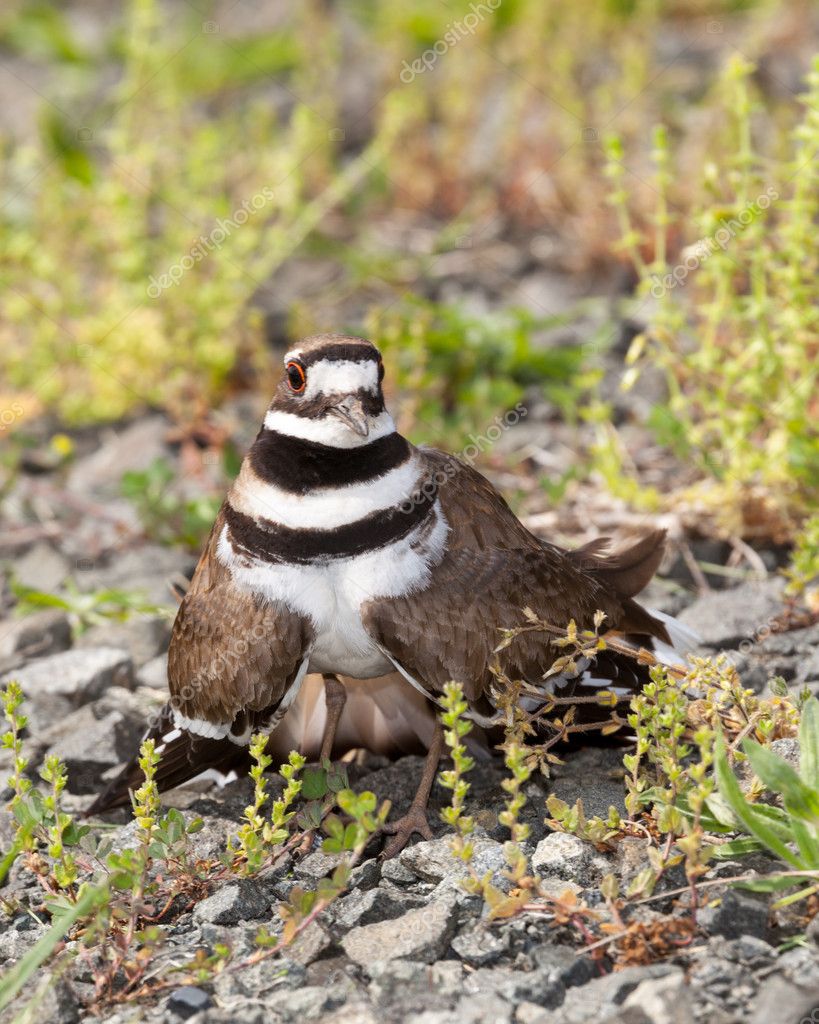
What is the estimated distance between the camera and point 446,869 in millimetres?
3719

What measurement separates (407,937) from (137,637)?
238 cm

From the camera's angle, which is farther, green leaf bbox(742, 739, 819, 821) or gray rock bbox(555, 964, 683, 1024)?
green leaf bbox(742, 739, 819, 821)

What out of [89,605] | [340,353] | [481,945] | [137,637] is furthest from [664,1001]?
[89,605]

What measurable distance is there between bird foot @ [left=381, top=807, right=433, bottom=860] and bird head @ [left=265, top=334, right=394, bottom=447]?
1156 mm

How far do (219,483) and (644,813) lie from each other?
3304mm

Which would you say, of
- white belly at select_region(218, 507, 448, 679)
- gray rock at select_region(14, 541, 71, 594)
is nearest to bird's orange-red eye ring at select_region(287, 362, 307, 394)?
white belly at select_region(218, 507, 448, 679)

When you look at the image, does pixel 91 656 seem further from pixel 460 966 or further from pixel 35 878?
pixel 460 966

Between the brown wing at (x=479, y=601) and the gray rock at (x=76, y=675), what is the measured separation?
1.60 metres

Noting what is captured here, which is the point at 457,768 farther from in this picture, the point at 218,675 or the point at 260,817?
the point at 218,675

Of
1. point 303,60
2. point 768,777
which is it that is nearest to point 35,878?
point 768,777

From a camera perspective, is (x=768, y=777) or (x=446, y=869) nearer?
(x=768, y=777)

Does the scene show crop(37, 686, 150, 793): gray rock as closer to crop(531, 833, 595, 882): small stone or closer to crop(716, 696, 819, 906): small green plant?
crop(531, 833, 595, 882): small stone

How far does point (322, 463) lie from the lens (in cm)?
392

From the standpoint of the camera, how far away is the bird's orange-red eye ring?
13.0 feet
